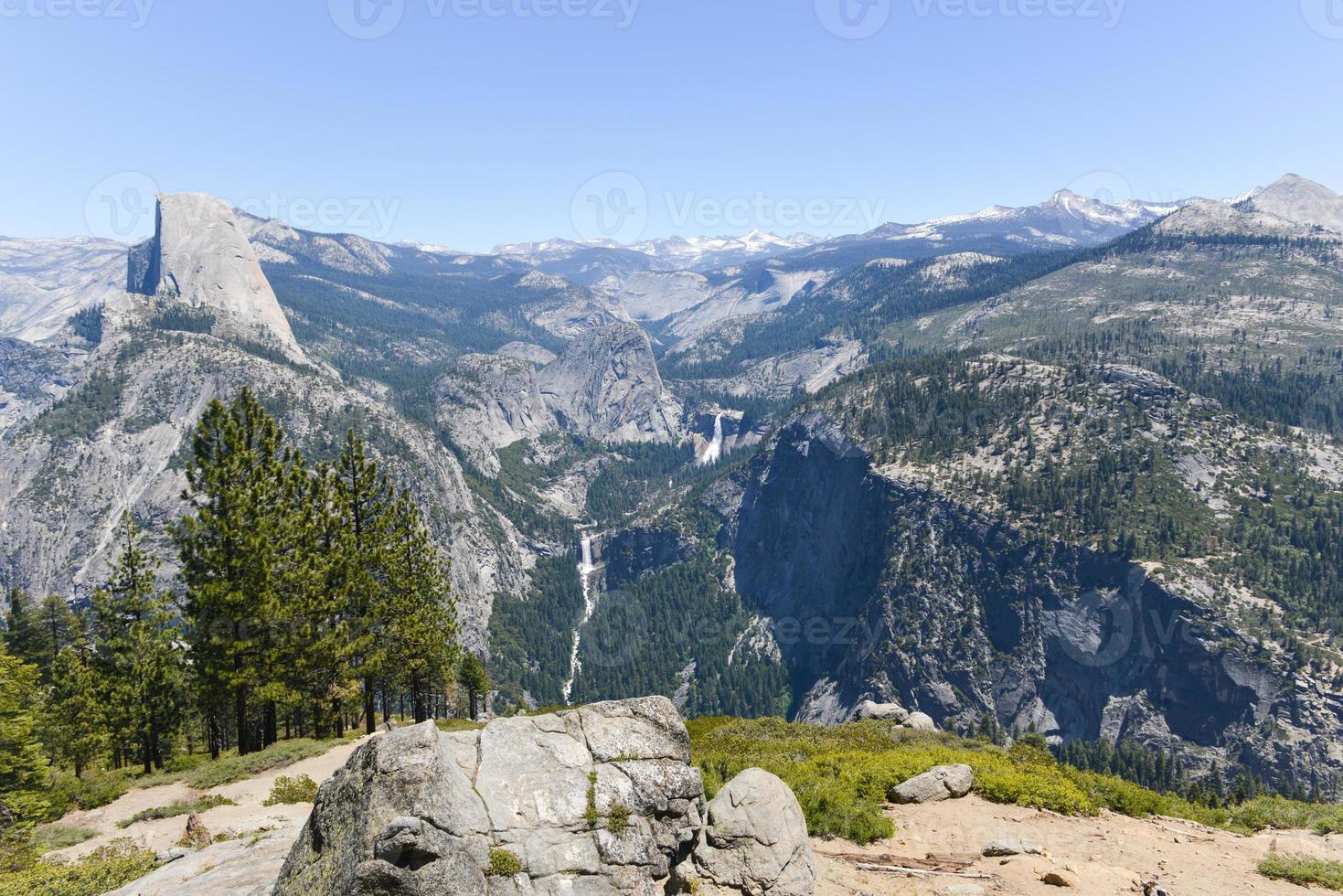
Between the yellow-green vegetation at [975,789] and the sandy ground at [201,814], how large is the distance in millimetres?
16097

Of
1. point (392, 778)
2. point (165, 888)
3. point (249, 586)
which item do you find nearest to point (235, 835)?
point (165, 888)

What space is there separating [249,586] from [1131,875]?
39272mm

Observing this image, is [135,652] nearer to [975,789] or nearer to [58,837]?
[58,837]

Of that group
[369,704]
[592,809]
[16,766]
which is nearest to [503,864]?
[592,809]

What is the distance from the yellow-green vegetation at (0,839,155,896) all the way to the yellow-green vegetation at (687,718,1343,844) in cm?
1601

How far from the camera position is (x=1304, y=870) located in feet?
55.9

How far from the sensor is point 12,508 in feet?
653

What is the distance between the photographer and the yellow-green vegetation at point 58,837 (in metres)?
22.6

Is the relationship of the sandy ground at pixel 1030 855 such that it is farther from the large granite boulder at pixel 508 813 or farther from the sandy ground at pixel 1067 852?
the large granite boulder at pixel 508 813

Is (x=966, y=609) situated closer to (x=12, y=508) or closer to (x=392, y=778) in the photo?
(x=392, y=778)

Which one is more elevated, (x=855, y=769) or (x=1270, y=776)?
(x=855, y=769)

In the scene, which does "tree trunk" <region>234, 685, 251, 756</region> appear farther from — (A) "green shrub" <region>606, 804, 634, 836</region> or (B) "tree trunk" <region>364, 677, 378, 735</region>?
(A) "green shrub" <region>606, 804, 634, 836</region>

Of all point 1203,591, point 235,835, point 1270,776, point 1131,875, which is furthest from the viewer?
point 1203,591

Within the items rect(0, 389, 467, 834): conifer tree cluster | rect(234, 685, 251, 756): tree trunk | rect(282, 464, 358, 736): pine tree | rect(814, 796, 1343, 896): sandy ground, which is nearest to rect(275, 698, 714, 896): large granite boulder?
rect(814, 796, 1343, 896): sandy ground
